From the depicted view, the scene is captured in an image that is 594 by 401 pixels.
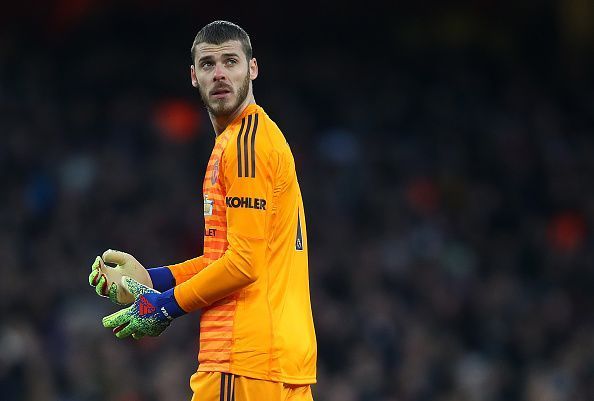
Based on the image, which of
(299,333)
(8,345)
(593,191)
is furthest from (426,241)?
(299,333)

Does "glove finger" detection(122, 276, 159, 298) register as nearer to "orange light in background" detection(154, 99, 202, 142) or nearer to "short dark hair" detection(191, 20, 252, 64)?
"short dark hair" detection(191, 20, 252, 64)

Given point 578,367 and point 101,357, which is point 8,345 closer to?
point 101,357

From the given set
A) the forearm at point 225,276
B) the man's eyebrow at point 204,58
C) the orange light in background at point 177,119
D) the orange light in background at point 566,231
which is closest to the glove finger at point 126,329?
the forearm at point 225,276

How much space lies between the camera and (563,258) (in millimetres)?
13750

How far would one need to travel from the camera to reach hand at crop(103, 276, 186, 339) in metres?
4.96

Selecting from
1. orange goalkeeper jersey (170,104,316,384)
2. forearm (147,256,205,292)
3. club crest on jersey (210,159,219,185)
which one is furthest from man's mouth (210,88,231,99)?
forearm (147,256,205,292)

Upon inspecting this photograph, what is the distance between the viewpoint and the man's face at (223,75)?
508 centimetres

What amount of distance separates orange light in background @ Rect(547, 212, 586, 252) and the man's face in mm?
9340

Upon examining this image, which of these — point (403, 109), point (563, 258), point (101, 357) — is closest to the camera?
point (101, 357)

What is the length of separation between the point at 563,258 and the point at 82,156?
5284mm

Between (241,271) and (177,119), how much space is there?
375 inches

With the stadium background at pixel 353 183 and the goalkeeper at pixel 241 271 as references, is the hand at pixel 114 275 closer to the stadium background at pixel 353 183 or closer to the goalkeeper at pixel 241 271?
the goalkeeper at pixel 241 271

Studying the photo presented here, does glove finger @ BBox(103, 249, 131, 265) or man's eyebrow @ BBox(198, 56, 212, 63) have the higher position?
man's eyebrow @ BBox(198, 56, 212, 63)

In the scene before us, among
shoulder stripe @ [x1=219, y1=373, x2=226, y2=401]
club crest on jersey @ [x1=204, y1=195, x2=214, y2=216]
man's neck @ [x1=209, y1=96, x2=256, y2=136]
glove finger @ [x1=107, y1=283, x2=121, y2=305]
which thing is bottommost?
shoulder stripe @ [x1=219, y1=373, x2=226, y2=401]
